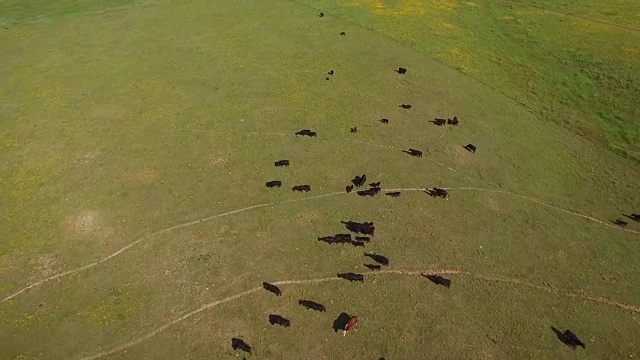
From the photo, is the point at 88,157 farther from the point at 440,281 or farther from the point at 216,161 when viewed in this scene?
the point at 440,281

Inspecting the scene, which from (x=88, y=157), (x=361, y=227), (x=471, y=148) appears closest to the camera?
(x=361, y=227)

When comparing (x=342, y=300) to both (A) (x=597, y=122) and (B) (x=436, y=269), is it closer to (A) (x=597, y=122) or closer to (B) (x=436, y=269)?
(B) (x=436, y=269)

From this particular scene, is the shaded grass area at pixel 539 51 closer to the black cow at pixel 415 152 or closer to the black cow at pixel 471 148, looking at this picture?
the black cow at pixel 471 148

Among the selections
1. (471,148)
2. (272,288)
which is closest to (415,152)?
(471,148)

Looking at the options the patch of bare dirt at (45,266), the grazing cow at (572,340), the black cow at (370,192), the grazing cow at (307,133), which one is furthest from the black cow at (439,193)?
the patch of bare dirt at (45,266)

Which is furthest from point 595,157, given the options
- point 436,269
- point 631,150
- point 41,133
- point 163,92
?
point 41,133

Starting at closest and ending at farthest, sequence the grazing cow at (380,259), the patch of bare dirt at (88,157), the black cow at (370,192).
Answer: the grazing cow at (380,259), the black cow at (370,192), the patch of bare dirt at (88,157)
